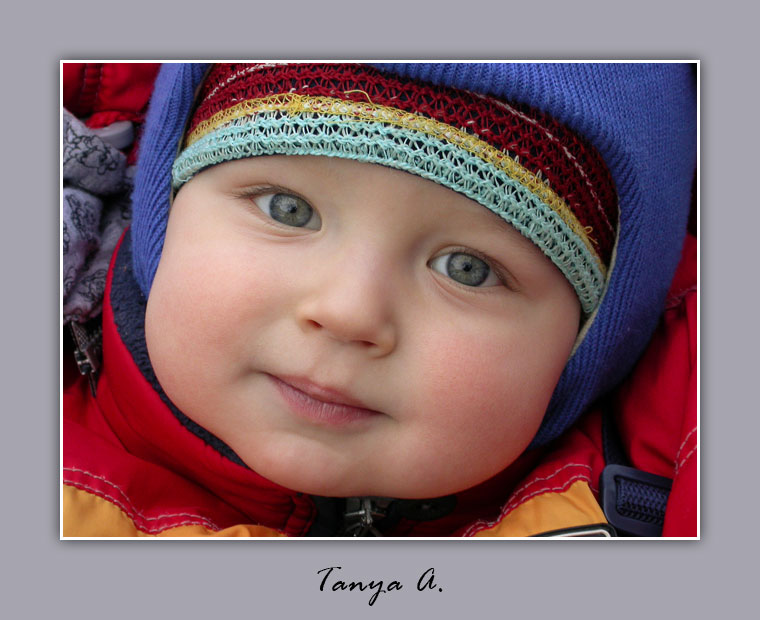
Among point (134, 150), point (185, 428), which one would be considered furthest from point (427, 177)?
point (134, 150)

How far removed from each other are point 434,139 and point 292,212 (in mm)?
188

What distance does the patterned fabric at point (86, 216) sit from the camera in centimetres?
124

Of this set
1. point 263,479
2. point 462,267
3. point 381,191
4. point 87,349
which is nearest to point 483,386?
point 462,267

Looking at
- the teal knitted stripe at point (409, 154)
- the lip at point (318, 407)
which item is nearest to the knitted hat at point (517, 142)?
the teal knitted stripe at point (409, 154)

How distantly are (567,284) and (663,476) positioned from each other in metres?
0.36

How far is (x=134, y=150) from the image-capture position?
1.37 metres

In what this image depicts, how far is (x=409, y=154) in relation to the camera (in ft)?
2.89

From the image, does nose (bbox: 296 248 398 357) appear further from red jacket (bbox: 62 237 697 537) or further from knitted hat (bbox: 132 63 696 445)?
red jacket (bbox: 62 237 697 537)

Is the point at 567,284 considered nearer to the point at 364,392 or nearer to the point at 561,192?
the point at 561,192

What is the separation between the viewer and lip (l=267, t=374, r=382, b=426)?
3.06ft

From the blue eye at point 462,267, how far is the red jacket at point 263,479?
35cm

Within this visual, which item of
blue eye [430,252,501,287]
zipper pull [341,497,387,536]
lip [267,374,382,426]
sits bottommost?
zipper pull [341,497,387,536]

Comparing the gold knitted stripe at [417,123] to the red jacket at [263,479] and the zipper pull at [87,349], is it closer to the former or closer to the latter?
the red jacket at [263,479]

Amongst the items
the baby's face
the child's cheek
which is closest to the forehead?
the baby's face
